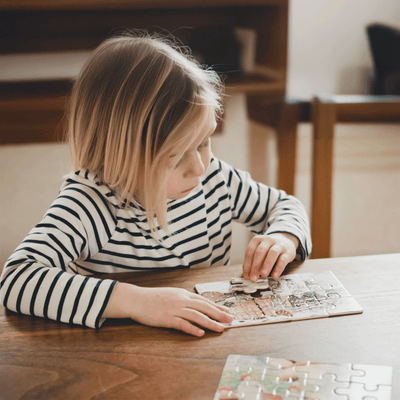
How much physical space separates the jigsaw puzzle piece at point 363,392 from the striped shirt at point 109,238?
37 cm

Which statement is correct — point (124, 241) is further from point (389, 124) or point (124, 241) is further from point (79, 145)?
point (389, 124)

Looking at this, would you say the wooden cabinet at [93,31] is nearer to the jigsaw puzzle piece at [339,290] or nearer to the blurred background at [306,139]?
the blurred background at [306,139]

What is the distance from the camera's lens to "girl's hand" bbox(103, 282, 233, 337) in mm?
721

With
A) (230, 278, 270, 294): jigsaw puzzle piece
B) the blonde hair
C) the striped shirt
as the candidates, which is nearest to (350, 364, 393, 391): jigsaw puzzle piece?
(230, 278, 270, 294): jigsaw puzzle piece

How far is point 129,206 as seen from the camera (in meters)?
1.02

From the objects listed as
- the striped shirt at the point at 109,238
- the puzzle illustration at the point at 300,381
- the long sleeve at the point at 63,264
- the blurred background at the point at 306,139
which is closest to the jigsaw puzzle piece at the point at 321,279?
the striped shirt at the point at 109,238

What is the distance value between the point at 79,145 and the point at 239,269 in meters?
0.41

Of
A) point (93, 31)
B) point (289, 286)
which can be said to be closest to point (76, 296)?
point (289, 286)

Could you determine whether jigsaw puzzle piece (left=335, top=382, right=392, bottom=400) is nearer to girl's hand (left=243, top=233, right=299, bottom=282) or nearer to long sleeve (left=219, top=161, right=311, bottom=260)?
girl's hand (left=243, top=233, right=299, bottom=282)

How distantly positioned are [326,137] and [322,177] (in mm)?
164

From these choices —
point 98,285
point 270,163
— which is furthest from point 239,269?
point 270,163

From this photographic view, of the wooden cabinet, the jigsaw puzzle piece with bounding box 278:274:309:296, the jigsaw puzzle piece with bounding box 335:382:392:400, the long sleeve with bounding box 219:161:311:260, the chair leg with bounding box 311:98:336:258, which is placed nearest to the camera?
the jigsaw puzzle piece with bounding box 335:382:392:400

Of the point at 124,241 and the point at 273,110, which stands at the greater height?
the point at 273,110

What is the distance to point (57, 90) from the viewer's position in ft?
6.01
